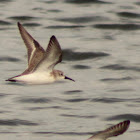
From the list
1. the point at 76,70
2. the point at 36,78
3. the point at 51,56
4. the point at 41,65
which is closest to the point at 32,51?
the point at 41,65

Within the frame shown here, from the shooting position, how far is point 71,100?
1816 cm

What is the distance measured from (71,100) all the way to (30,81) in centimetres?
450

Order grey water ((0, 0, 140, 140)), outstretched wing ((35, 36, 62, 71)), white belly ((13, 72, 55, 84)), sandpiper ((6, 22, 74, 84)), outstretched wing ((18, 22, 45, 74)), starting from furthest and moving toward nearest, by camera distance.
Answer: grey water ((0, 0, 140, 140))
outstretched wing ((18, 22, 45, 74))
white belly ((13, 72, 55, 84))
sandpiper ((6, 22, 74, 84))
outstretched wing ((35, 36, 62, 71))

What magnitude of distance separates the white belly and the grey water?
1.48 meters

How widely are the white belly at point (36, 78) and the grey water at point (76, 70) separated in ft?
4.86

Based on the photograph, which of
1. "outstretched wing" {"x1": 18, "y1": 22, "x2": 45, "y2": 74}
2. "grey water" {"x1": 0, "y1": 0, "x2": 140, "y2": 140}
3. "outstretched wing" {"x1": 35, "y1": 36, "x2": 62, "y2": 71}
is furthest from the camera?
"grey water" {"x1": 0, "y1": 0, "x2": 140, "y2": 140}

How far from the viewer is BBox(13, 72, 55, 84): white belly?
44.8ft

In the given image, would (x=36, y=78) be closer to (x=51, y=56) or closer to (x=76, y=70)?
(x=51, y=56)

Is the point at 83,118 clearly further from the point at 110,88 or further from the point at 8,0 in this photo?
the point at 8,0

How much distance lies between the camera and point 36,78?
13.8 m

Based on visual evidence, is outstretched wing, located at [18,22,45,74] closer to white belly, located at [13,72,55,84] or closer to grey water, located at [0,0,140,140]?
white belly, located at [13,72,55,84]

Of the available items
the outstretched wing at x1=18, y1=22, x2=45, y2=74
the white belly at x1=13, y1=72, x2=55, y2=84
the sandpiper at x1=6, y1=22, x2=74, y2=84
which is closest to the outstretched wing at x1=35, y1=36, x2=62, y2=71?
the sandpiper at x1=6, y1=22, x2=74, y2=84

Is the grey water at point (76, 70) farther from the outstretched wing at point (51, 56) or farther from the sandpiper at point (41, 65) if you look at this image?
the outstretched wing at point (51, 56)

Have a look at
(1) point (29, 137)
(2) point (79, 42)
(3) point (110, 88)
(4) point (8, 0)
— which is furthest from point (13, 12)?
(1) point (29, 137)
